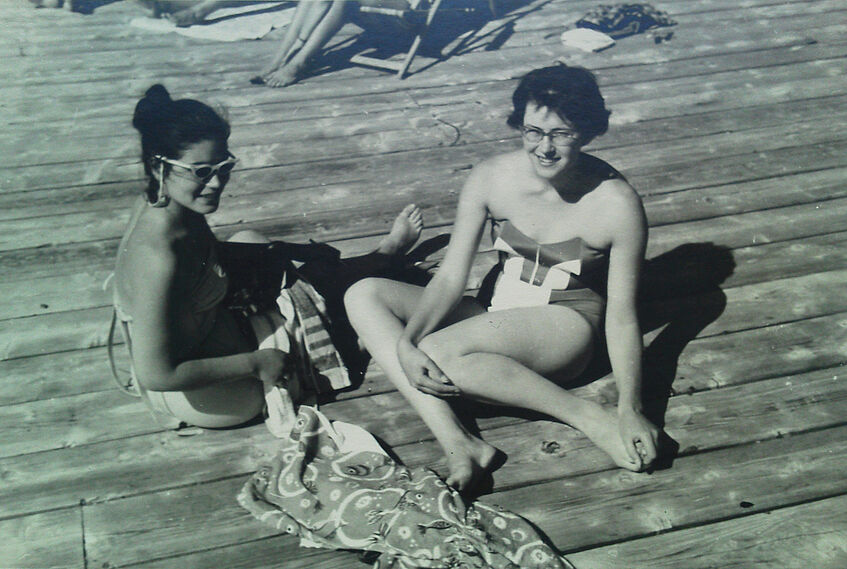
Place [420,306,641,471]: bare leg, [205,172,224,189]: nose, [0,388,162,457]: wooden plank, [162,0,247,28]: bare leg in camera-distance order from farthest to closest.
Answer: [162,0,247,28]: bare leg, [0,388,162,457]: wooden plank, [420,306,641,471]: bare leg, [205,172,224,189]: nose

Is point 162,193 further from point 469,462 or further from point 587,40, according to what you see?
point 587,40

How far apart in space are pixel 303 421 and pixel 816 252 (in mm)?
2330

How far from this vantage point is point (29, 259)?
3.22 m

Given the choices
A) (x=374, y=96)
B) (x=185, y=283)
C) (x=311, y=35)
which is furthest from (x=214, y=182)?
(x=311, y=35)

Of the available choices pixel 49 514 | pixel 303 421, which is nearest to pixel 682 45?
pixel 303 421

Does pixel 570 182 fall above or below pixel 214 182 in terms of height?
below

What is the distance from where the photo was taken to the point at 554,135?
2.18 metres

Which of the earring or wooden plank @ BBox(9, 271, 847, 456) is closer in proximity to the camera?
the earring

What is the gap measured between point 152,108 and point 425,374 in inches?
43.6

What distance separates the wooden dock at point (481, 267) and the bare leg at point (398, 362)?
108mm

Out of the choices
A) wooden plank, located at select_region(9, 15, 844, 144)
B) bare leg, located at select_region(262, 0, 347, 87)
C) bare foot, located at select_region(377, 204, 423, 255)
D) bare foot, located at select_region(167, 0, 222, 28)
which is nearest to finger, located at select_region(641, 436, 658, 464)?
→ bare foot, located at select_region(377, 204, 423, 255)

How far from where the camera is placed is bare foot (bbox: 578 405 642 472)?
2.13m

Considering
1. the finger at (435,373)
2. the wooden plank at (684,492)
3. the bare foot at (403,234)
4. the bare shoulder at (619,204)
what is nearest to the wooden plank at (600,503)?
the wooden plank at (684,492)

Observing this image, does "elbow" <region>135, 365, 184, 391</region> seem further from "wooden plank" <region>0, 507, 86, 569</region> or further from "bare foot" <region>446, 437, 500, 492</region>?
"bare foot" <region>446, 437, 500, 492</region>
